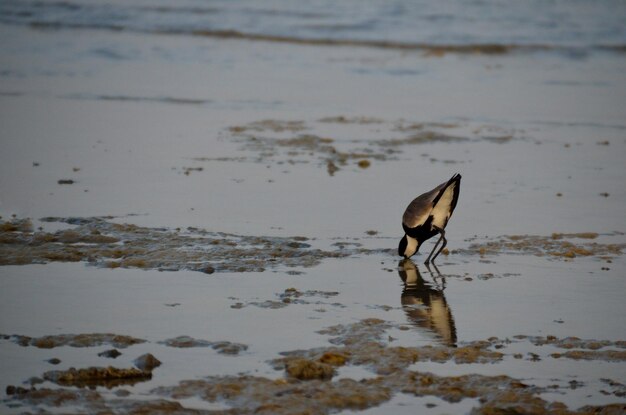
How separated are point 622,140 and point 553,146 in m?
1.06

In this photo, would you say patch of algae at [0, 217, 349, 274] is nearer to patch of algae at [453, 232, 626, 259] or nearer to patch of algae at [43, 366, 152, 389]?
patch of algae at [453, 232, 626, 259]

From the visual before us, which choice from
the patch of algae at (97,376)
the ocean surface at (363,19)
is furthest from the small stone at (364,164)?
the ocean surface at (363,19)

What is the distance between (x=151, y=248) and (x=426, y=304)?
2.21 meters

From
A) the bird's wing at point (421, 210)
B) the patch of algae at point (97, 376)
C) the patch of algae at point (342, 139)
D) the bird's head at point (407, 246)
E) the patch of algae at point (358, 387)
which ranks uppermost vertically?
the patch of algae at point (342, 139)

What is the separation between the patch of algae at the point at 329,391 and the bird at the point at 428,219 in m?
2.36

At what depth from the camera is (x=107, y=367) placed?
5.39 metres

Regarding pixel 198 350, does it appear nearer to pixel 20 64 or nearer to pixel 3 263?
pixel 3 263

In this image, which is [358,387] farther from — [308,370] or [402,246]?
[402,246]

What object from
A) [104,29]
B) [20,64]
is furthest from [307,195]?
[104,29]

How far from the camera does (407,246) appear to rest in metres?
8.13

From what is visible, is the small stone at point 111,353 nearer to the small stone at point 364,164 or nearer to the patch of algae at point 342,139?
the patch of algae at point 342,139

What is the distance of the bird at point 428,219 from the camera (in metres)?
8.16

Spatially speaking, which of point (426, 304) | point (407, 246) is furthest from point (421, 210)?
point (426, 304)

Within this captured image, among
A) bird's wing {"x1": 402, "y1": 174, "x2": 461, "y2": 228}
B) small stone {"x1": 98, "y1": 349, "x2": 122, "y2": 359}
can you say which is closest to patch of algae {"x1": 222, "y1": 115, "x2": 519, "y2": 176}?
bird's wing {"x1": 402, "y1": 174, "x2": 461, "y2": 228}
